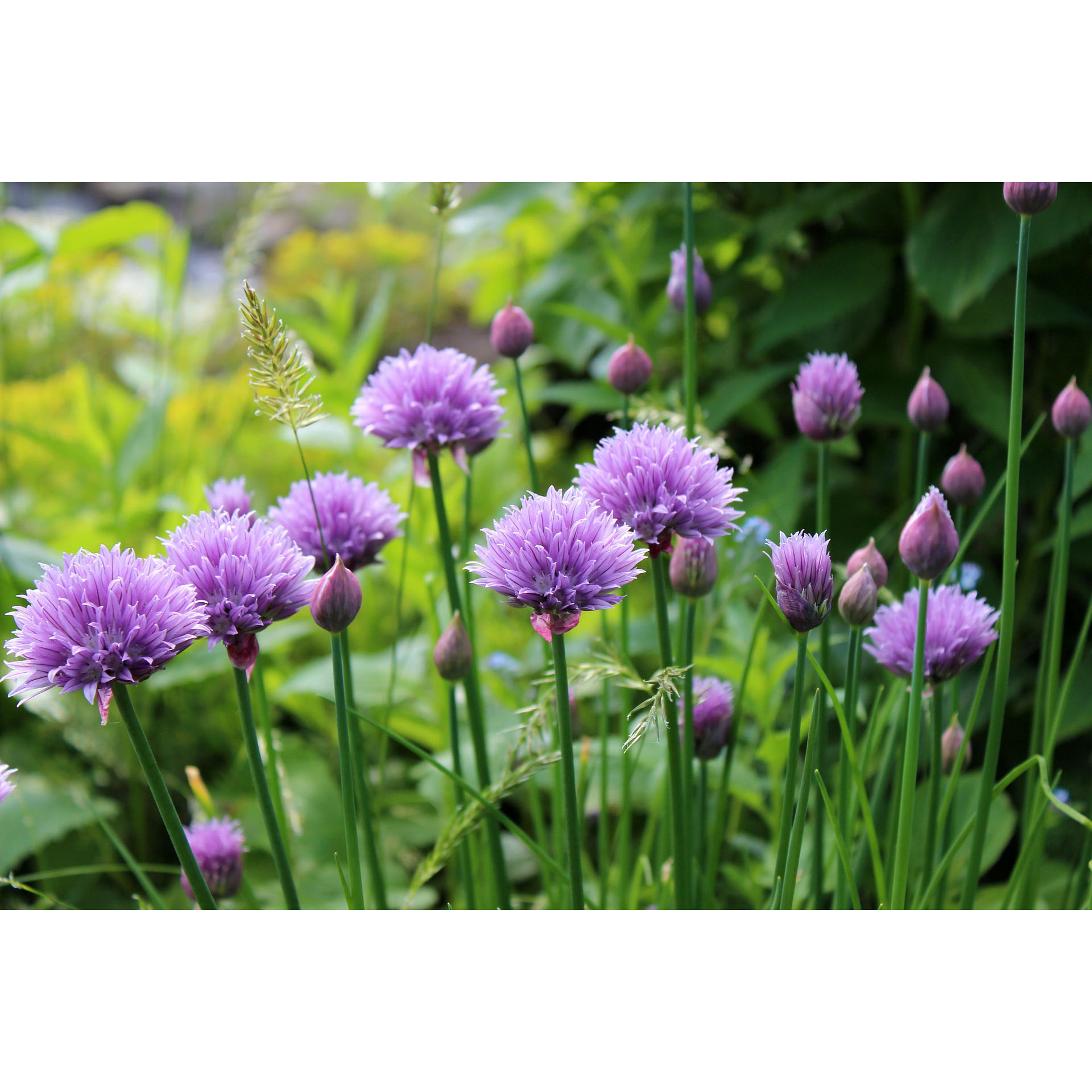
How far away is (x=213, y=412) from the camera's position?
205 cm

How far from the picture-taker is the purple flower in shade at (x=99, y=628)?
0.47m

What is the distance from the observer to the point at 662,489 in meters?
0.54

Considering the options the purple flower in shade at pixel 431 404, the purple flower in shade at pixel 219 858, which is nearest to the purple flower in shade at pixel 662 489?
the purple flower in shade at pixel 431 404

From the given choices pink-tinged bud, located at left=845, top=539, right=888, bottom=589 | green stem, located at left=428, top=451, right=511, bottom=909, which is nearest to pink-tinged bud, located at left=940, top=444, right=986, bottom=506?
pink-tinged bud, located at left=845, top=539, right=888, bottom=589

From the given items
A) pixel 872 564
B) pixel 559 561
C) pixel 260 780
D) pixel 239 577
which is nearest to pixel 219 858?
pixel 260 780

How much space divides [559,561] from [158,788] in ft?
0.77

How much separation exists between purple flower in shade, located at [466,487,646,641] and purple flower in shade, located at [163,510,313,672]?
12cm

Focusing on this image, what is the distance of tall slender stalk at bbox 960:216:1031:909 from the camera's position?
1.94 feet

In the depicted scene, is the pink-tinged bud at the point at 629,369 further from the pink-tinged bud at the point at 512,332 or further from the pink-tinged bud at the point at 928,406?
the pink-tinged bud at the point at 928,406

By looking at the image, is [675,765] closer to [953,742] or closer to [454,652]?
[454,652]

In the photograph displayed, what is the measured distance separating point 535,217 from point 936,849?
1.47m

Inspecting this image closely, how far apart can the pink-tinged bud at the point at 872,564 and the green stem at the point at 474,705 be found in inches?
10.2
